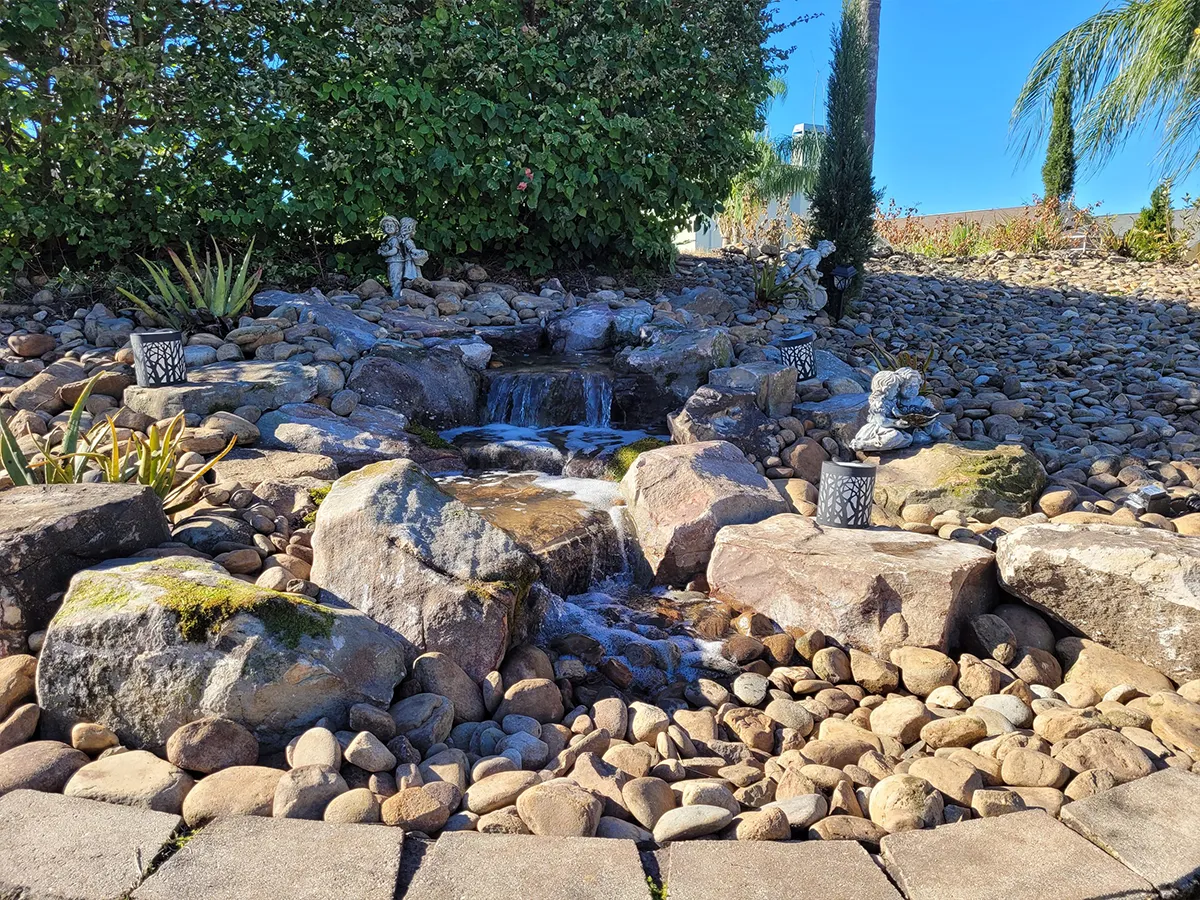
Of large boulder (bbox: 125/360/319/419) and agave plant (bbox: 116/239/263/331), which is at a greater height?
agave plant (bbox: 116/239/263/331)

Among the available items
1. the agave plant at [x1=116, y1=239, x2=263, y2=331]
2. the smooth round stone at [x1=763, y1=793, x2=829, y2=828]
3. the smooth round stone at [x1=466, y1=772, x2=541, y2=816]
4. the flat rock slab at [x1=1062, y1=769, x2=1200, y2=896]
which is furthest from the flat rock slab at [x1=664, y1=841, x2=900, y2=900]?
the agave plant at [x1=116, y1=239, x2=263, y2=331]

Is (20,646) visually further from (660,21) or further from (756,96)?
(756,96)

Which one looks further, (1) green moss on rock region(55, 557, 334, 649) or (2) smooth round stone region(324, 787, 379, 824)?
(1) green moss on rock region(55, 557, 334, 649)

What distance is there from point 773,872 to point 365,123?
694cm

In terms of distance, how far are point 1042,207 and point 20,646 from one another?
547 inches

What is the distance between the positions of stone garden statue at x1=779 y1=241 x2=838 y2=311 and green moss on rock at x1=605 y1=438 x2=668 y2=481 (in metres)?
3.68

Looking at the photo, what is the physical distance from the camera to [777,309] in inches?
310

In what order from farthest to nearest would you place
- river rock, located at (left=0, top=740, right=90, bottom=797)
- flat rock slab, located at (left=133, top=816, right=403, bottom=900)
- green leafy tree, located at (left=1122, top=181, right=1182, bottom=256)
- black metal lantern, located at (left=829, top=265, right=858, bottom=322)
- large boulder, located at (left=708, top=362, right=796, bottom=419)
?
green leafy tree, located at (left=1122, top=181, right=1182, bottom=256), black metal lantern, located at (left=829, top=265, right=858, bottom=322), large boulder, located at (left=708, top=362, right=796, bottom=419), river rock, located at (left=0, top=740, right=90, bottom=797), flat rock slab, located at (left=133, top=816, right=403, bottom=900)

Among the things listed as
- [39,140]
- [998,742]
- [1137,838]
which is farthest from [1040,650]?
[39,140]

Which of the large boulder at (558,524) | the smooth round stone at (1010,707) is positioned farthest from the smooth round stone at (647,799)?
the large boulder at (558,524)

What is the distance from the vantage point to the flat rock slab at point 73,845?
1.62 metres

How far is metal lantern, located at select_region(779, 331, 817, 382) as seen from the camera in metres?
5.59

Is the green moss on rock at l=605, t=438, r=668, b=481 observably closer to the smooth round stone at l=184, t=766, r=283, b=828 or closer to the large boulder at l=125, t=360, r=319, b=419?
the large boulder at l=125, t=360, r=319, b=419

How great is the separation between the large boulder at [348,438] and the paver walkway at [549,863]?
8.46ft
